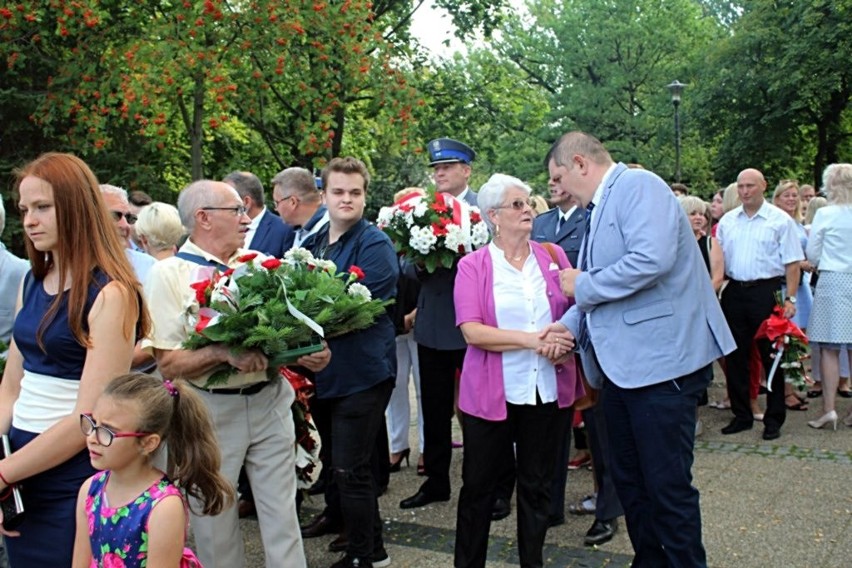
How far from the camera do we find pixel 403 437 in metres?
7.33

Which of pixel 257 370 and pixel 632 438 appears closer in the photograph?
pixel 257 370

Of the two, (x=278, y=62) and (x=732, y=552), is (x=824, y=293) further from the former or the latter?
(x=278, y=62)

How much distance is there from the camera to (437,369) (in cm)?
643

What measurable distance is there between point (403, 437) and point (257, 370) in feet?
11.9

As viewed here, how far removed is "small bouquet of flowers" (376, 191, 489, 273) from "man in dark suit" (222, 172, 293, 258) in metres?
0.81

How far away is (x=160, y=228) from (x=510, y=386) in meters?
2.51

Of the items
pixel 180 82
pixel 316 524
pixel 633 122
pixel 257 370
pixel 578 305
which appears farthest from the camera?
pixel 633 122

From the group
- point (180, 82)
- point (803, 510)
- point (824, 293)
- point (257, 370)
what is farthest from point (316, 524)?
point (180, 82)

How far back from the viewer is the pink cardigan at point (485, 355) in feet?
15.2

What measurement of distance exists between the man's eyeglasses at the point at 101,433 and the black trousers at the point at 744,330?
6333 mm

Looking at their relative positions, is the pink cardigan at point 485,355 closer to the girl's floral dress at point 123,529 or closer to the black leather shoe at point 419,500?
the black leather shoe at point 419,500

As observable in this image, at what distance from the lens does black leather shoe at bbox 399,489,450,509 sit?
623 cm

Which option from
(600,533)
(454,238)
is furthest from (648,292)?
(454,238)

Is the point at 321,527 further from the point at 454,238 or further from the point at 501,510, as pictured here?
the point at 454,238
